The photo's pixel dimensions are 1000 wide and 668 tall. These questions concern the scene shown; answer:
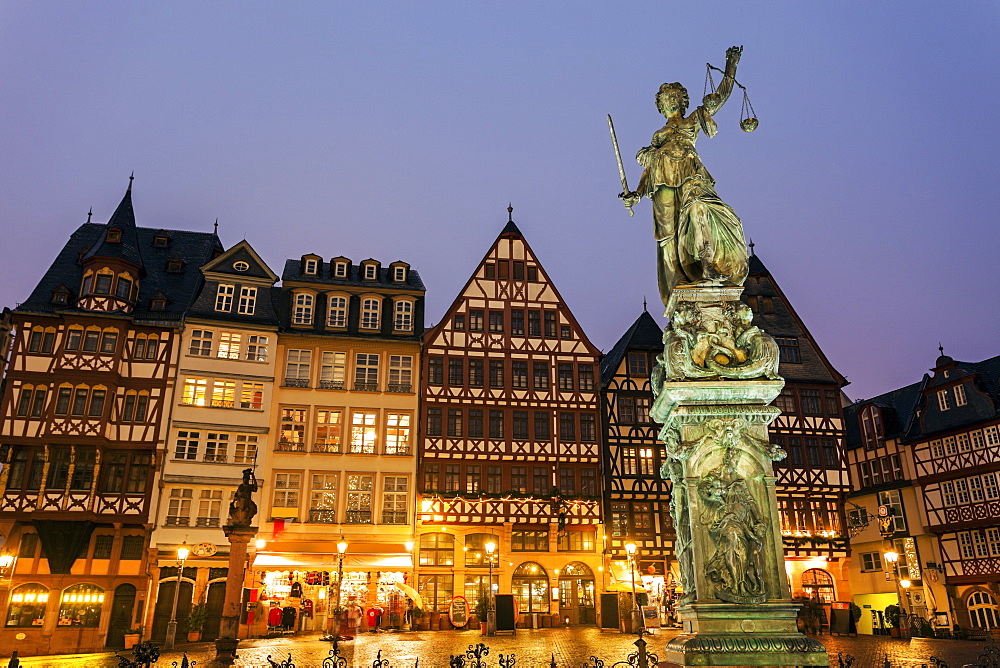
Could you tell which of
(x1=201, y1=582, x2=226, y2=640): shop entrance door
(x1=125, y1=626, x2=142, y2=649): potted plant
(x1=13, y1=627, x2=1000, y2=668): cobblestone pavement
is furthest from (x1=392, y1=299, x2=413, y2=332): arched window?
(x1=125, y1=626, x2=142, y2=649): potted plant

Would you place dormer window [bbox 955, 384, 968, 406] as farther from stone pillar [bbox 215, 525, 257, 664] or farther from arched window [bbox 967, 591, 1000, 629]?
stone pillar [bbox 215, 525, 257, 664]

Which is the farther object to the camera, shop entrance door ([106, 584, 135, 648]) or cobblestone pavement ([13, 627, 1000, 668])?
shop entrance door ([106, 584, 135, 648])

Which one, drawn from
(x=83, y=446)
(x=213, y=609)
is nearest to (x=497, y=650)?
(x=213, y=609)

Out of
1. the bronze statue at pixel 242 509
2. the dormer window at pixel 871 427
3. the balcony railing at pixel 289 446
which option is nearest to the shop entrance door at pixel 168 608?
the balcony railing at pixel 289 446

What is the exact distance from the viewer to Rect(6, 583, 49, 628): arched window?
28703mm

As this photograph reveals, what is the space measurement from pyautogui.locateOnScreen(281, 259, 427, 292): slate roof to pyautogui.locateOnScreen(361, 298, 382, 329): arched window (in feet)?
2.64

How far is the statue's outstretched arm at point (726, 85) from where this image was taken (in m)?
7.22

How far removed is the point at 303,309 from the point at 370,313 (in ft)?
10.1

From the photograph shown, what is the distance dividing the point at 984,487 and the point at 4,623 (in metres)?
39.4

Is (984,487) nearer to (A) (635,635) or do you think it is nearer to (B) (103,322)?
(A) (635,635)

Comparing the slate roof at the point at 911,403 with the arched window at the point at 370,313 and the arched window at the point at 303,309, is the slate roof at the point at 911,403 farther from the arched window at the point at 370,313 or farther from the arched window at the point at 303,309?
the arched window at the point at 303,309

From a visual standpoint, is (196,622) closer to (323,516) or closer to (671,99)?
(323,516)

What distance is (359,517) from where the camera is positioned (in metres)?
33.2

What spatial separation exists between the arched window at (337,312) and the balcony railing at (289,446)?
582 cm
